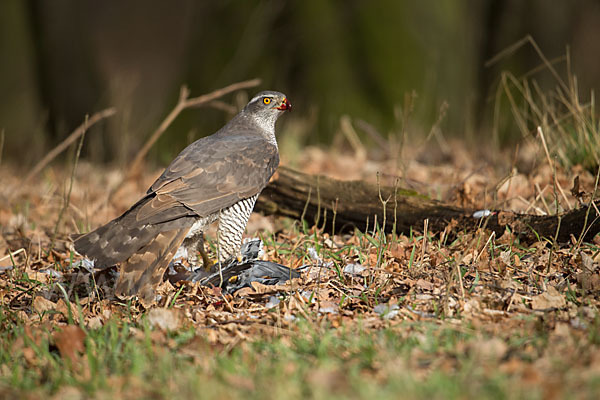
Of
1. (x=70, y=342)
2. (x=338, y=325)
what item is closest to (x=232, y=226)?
(x=338, y=325)

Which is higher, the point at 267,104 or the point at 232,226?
the point at 267,104

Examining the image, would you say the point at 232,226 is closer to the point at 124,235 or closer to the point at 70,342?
the point at 124,235

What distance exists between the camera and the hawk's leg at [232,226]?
14.4 ft

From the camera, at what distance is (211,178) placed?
4.29 meters

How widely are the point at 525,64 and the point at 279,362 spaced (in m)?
10.3

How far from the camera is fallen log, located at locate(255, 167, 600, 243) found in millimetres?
4180

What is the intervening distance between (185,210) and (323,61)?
6.82 meters

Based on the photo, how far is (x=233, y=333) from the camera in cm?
324

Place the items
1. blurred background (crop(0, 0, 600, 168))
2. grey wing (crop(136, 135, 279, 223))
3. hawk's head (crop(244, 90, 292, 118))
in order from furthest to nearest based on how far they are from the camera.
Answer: blurred background (crop(0, 0, 600, 168)), hawk's head (crop(244, 90, 292, 118)), grey wing (crop(136, 135, 279, 223))

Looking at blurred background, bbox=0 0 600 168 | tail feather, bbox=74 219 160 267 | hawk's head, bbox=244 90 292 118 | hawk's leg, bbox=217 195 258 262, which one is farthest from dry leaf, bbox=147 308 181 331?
blurred background, bbox=0 0 600 168

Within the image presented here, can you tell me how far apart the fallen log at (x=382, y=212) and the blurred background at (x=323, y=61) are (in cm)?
362

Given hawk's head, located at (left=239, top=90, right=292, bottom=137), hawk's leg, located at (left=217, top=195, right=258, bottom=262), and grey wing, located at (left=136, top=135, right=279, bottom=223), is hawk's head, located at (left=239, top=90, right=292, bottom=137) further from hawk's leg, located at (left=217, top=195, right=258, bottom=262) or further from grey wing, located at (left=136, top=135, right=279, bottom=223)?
hawk's leg, located at (left=217, top=195, right=258, bottom=262)

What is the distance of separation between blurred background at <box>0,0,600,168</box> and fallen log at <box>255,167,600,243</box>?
3.62 metres

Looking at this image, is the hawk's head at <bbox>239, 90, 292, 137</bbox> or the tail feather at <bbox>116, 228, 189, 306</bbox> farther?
the hawk's head at <bbox>239, 90, 292, 137</bbox>
